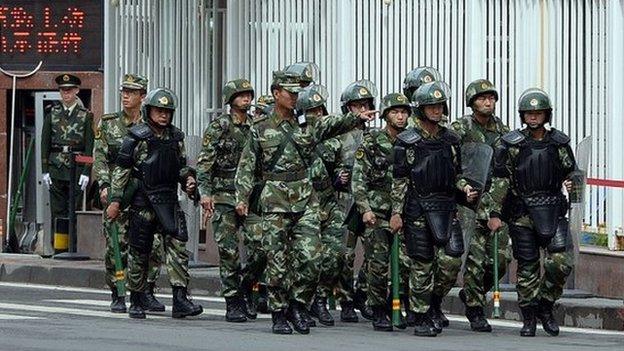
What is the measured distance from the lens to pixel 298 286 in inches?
715

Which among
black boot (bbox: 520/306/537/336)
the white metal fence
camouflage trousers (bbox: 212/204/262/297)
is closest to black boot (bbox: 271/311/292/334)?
camouflage trousers (bbox: 212/204/262/297)

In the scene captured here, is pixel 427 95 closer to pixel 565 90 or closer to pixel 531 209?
pixel 531 209

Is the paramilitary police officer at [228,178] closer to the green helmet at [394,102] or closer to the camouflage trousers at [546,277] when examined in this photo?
the green helmet at [394,102]

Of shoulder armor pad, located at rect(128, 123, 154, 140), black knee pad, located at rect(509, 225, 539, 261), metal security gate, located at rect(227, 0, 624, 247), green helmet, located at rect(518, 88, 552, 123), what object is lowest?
black knee pad, located at rect(509, 225, 539, 261)

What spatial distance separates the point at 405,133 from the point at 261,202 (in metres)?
1.23

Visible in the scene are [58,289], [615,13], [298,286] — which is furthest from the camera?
[58,289]

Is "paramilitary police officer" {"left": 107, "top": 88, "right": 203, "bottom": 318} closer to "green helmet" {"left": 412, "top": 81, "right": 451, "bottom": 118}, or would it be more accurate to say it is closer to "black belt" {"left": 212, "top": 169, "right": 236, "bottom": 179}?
"black belt" {"left": 212, "top": 169, "right": 236, "bottom": 179}

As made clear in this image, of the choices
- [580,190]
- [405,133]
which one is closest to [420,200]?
[405,133]

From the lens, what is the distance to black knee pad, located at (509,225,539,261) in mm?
18500

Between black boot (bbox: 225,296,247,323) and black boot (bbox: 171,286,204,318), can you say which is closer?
black boot (bbox: 225,296,247,323)

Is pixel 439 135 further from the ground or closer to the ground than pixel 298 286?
further from the ground

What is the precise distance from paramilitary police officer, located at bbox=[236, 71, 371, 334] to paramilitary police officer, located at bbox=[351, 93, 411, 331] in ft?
2.12

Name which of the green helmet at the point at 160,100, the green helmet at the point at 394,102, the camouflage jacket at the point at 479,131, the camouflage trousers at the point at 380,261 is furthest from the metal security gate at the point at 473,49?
the green helmet at the point at 160,100

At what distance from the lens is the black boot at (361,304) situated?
2012 centimetres
